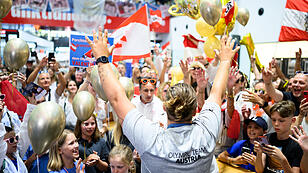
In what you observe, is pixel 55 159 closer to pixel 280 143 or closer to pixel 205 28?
pixel 280 143

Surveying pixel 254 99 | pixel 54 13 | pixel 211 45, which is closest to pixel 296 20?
pixel 211 45

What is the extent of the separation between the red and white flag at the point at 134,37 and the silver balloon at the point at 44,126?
1.52 m

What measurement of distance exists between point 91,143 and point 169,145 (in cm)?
172

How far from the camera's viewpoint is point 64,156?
230 cm

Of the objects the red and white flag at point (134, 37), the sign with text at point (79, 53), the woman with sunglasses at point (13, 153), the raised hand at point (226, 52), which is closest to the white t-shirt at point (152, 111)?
the red and white flag at point (134, 37)

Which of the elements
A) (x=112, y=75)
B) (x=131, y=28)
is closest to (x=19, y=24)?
(x=131, y=28)

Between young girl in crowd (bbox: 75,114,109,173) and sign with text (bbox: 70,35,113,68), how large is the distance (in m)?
0.58

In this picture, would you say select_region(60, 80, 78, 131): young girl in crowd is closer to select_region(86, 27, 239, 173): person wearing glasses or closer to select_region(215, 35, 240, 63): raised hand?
select_region(86, 27, 239, 173): person wearing glasses

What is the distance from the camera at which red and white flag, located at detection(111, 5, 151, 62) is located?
3.10 meters

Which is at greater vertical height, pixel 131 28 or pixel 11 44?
pixel 131 28

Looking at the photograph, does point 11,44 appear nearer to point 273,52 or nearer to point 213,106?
point 213,106

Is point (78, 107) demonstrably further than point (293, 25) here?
No

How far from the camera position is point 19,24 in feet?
34.3

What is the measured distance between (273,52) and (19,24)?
9.25 m
